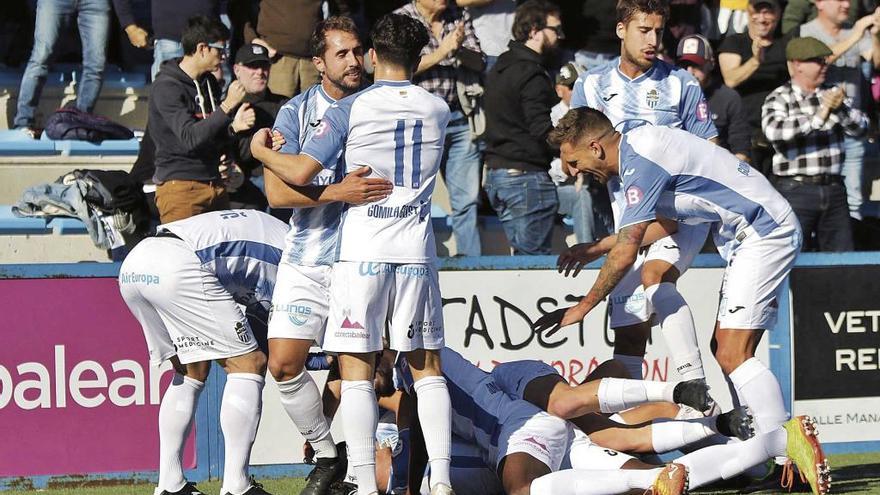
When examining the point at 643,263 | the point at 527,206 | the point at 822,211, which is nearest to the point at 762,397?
the point at 643,263

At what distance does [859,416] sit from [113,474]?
15.1ft

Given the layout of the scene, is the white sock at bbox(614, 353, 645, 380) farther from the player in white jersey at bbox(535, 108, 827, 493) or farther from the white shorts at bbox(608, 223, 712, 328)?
the player in white jersey at bbox(535, 108, 827, 493)

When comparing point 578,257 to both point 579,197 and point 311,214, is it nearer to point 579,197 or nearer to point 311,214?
→ point 311,214

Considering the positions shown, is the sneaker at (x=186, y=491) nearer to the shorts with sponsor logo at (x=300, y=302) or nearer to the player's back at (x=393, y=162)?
the shorts with sponsor logo at (x=300, y=302)

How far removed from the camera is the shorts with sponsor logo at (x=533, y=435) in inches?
260

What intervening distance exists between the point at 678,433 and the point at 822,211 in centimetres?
387

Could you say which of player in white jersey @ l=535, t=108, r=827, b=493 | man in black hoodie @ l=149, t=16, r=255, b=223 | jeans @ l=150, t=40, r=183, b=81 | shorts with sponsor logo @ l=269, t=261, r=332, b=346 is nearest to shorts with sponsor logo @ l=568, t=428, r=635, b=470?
player in white jersey @ l=535, t=108, r=827, b=493

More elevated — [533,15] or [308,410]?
[533,15]

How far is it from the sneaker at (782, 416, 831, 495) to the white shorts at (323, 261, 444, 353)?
1731 mm

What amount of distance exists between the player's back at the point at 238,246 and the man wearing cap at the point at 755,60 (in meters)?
5.20

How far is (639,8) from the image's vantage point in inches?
303

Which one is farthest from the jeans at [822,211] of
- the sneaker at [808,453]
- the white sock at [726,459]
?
the white sock at [726,459]

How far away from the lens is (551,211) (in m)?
9.96

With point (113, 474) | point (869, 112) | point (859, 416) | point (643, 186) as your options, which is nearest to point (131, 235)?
point (113, 474)
